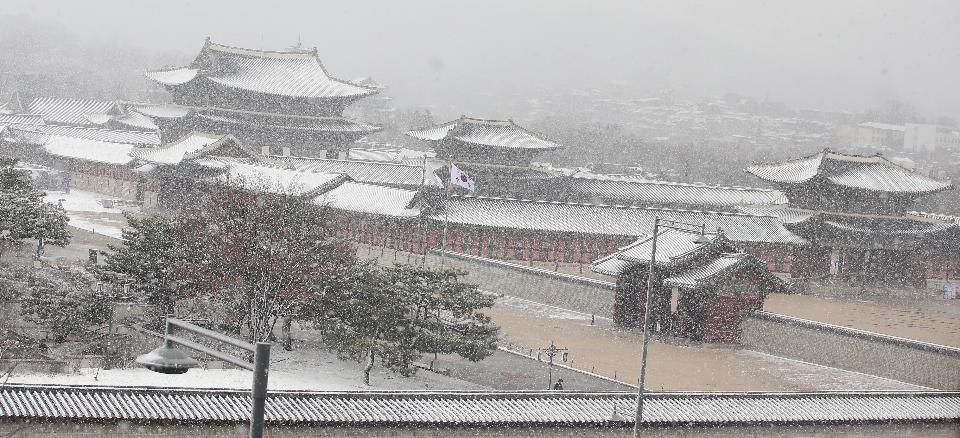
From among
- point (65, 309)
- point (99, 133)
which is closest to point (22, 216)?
point (65, 309)

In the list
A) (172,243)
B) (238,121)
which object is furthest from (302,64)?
(172,243)

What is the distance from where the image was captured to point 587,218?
50.2 metres

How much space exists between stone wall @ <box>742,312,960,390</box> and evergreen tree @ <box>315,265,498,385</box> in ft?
29.7

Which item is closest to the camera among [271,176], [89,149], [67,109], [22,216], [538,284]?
[22,216]

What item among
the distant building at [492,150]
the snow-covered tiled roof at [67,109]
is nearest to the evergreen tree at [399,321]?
the distant building at [492,150]

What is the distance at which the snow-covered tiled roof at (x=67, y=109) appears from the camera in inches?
3302

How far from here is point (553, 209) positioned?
50.2 meters

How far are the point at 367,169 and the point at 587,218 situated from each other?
13.7 m

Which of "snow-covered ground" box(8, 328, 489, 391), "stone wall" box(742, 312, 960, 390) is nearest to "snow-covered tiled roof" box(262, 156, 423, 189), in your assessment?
"stone wall" box(742, 312, 960, 390)

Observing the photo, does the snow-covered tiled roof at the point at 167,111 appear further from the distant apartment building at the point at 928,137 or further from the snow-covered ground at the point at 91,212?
the distant apartment building at the point at 928,137

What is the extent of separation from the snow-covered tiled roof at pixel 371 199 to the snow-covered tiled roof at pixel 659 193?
13.6 m

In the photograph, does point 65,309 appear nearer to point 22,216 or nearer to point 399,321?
point 22,216

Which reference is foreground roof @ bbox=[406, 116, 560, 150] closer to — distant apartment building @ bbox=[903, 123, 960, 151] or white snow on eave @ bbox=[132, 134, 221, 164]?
white snow on eave @ bbox=[132, 134, 221, 164]

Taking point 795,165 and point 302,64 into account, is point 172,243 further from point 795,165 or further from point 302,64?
point 302,64
